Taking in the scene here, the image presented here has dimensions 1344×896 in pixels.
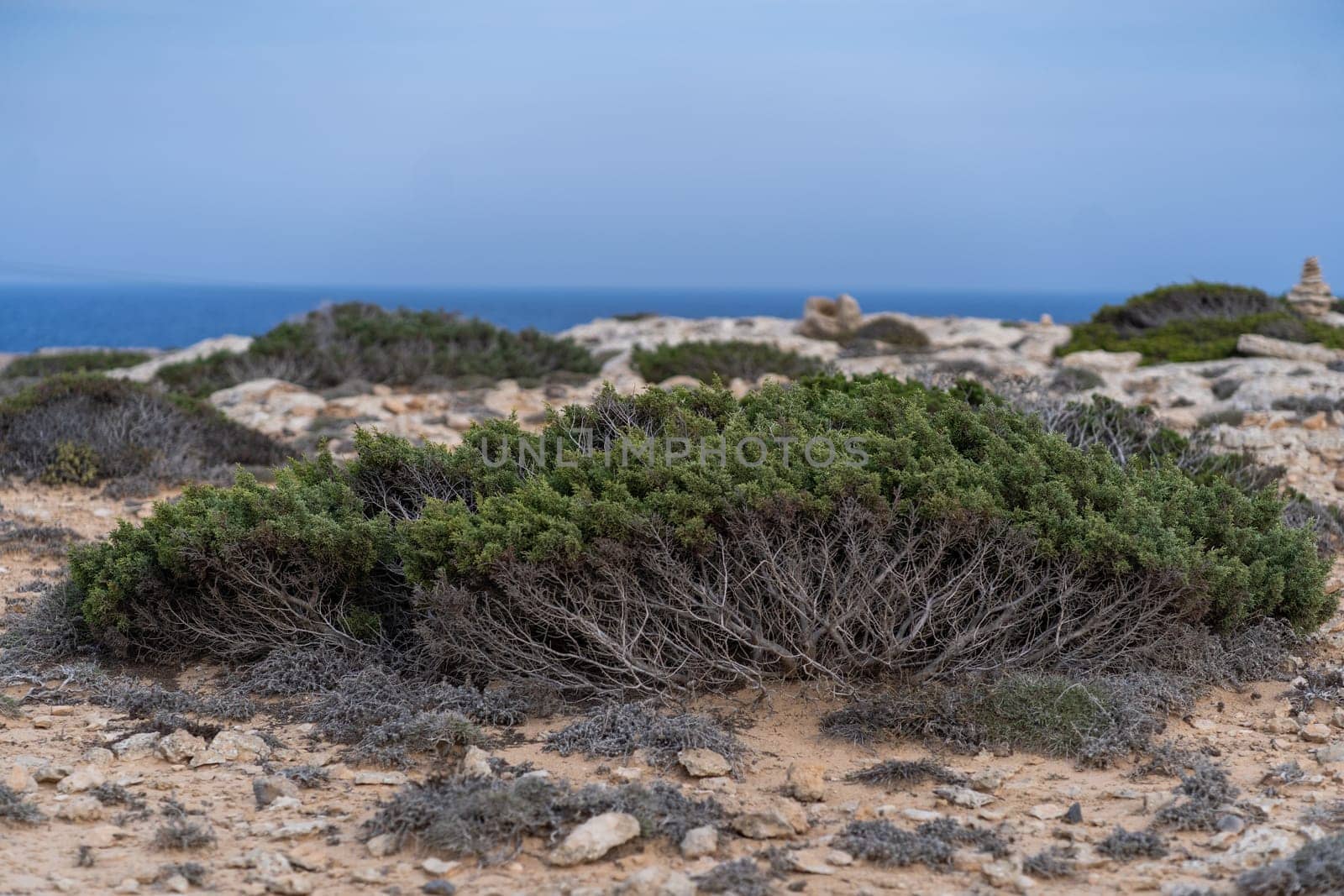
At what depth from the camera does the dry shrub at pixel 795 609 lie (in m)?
4.32

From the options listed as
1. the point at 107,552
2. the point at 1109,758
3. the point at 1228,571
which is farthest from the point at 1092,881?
the point at 107,552

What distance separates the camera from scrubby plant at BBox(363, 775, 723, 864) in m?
3.22

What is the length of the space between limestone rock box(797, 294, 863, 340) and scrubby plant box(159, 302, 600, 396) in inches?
321

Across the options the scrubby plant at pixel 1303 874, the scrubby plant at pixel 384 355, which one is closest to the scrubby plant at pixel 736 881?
the scrubby plant at pixel 1303 874

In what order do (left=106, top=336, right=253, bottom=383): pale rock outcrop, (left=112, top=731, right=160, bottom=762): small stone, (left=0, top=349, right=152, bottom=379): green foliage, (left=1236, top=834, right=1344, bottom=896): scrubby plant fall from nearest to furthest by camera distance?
(left=1236, top=834, right=1344, bottom=896): scrubby plant, (left=112, top=731, right=160, bottom=762): small stone, (left=106, top=336, right=253, bottom=383): pale rock outcrop, (left=0, top=349, right=152, bottom=379): green foliage

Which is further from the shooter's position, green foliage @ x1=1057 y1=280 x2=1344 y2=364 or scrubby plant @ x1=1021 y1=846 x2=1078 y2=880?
green foliage @ x1=1057 y1=280 x2=1344 y2=364

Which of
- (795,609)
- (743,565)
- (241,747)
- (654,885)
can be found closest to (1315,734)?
(795,609)

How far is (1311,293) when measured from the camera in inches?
873

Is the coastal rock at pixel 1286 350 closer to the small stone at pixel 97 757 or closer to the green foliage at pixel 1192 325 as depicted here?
the green foliage at pixel 1192 325

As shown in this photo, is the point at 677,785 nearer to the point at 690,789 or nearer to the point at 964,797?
the point at 690,789

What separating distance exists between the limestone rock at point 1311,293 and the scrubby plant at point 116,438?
19.6 meters

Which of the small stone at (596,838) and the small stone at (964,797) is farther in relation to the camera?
the small stone at (964,797)

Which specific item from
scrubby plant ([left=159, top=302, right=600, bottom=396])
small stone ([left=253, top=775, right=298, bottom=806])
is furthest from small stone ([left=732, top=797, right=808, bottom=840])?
scrubby plant ([left=159, top=302, right=600, bottom=396])

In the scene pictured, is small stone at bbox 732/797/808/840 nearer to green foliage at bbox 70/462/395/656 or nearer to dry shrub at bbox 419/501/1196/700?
dry shrub at bbox 419/501/1196/700
